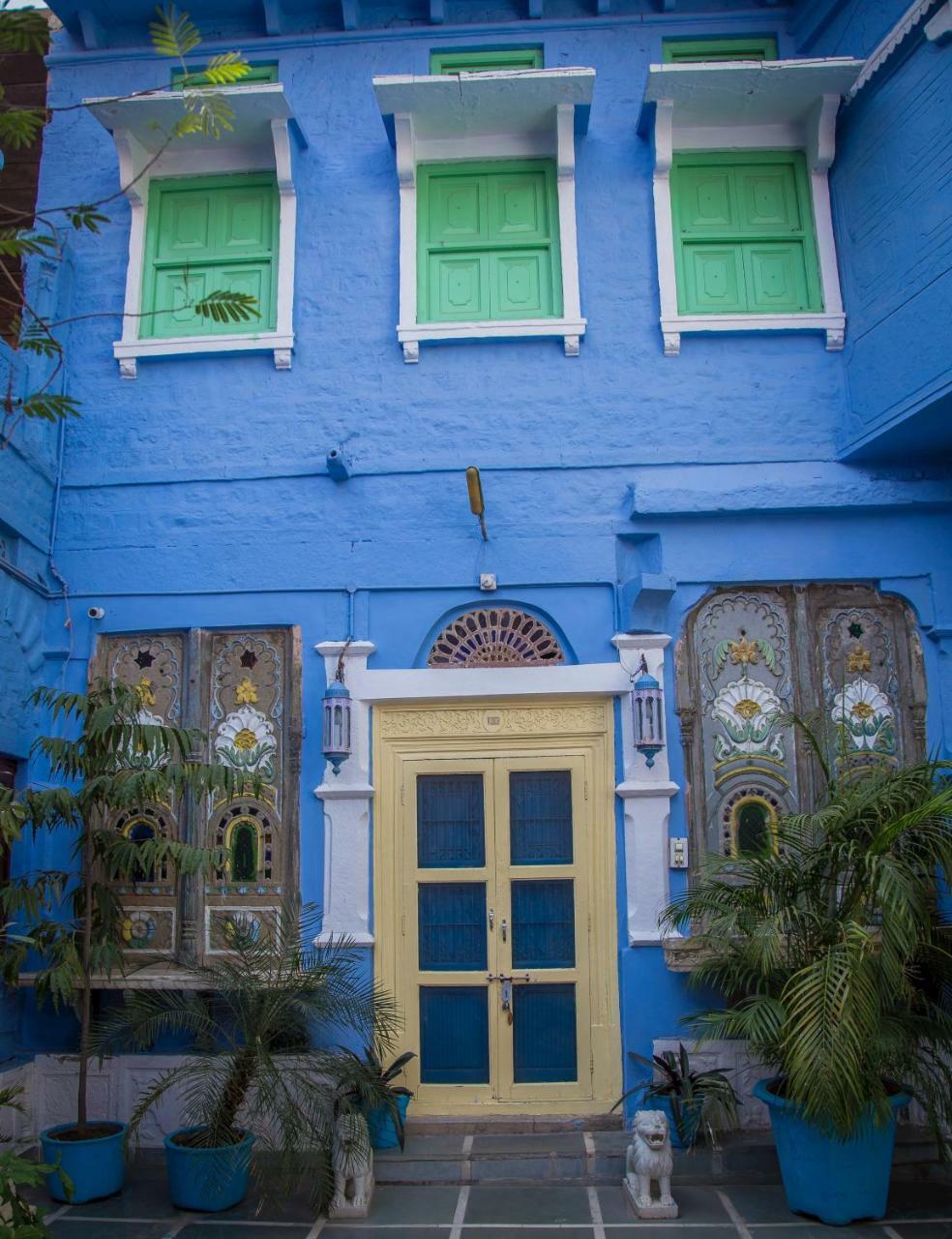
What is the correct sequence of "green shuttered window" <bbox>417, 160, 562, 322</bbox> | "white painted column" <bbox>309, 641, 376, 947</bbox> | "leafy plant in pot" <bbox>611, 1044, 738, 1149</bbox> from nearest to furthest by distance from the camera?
"leafy plant in pot" <bbox>611, 1044, 738, 1149</bbox>, "white painted column" <bbox>309, 641, 376, 947</bbox>, "green shuttered window" <bbox>417, 160, 562, 322</bbox>

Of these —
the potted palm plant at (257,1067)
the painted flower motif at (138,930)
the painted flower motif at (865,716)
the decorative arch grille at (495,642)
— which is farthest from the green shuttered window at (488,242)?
the painted flower motif at (138,930)

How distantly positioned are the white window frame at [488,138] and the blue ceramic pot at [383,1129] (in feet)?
15.0

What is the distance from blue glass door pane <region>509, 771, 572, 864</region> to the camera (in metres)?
6.96

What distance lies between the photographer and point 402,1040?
6777 millimetres

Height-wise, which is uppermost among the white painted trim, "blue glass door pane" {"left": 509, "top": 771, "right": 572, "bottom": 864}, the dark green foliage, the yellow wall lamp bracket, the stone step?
the white painted trim

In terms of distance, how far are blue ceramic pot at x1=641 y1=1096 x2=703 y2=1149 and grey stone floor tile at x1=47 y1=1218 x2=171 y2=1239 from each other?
2.33 metres

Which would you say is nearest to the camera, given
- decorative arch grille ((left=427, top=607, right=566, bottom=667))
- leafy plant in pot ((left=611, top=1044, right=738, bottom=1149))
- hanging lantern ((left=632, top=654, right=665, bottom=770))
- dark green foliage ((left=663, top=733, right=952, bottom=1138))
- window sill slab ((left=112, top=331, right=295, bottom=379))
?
dark green foliage ((left=663, top=733, right=952, bottom=1138))

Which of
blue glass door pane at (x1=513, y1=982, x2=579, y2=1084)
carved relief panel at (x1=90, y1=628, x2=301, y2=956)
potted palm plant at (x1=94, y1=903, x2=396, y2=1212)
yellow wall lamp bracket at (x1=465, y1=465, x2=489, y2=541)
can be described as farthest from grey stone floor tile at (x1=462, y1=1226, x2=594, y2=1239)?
yellow wall lamp bracket at (x1=465, y1=465, x2=489, y2=541)

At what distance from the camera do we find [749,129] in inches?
306

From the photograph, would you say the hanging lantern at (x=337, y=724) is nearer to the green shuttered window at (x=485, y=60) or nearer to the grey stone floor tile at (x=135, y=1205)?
the grey stone floor tile at (x=135, y=1205)

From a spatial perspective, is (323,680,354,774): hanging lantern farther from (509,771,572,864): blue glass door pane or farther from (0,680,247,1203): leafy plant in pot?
(509,771,572,864): blue glass door pane

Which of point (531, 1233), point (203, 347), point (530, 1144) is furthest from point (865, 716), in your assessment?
point (203, 347)

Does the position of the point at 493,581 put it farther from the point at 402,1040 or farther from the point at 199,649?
the point at 402,1040

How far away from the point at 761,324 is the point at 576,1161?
5.16 m
